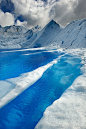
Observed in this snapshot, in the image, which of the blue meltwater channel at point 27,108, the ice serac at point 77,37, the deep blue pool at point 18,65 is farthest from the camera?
the ice serac at point 77,37

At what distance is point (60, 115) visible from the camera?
1275mm

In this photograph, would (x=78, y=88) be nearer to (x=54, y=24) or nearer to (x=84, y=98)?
(x=84, y=98)

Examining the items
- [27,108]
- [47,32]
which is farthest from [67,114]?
[47,32]

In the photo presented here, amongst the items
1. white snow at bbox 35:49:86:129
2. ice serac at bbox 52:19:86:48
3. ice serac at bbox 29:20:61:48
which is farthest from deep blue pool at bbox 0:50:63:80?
ice serac at bbox 29:20:61:48

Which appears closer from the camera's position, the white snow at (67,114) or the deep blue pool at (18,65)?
the white snow at (67,114)

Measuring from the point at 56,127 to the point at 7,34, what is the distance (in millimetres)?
63135

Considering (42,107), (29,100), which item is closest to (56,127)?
(42,107)

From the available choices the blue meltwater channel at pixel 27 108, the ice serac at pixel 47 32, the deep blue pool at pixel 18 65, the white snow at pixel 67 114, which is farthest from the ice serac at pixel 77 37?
the white snow at pixel 67 114

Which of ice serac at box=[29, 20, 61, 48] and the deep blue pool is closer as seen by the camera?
the deep blue pool

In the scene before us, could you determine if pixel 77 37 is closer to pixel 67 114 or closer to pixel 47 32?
pixel 67 114

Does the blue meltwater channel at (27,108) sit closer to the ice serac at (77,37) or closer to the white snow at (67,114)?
the white snow at (67,114)

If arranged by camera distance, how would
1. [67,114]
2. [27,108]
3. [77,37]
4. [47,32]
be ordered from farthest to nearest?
1. [47,32]
2. [77,37]
3. [27,108]
4. [67,114]

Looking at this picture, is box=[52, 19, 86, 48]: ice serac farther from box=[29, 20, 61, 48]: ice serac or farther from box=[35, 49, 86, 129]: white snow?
box=[35, 49, 86, 129]: white snow

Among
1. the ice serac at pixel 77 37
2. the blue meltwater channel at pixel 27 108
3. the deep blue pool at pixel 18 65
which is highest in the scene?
the ice serac at pixel 77 37
